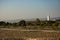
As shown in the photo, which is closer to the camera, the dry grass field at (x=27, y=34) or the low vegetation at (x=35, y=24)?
the dry grass field at (x=27, y=34)

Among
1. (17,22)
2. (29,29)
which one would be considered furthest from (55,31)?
(17,22)

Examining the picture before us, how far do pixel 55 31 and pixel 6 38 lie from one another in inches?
42.4

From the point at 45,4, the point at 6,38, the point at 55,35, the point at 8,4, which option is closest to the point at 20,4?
the point at 8,4

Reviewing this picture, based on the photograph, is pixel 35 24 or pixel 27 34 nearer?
pixel 27 34

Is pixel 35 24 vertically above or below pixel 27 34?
above

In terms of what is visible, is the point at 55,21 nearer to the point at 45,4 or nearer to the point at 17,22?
the point at 45,4

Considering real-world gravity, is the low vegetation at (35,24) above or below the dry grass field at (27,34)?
above

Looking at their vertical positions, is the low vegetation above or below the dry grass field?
above

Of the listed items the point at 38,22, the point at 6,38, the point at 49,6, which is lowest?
the point at 6,38

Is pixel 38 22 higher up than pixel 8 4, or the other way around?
pixel 8 4

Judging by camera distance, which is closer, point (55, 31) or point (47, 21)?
point (55, 31)

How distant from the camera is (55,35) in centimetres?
352

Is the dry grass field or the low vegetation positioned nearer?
the dry grass field

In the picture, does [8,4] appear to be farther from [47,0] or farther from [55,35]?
[55,35]
